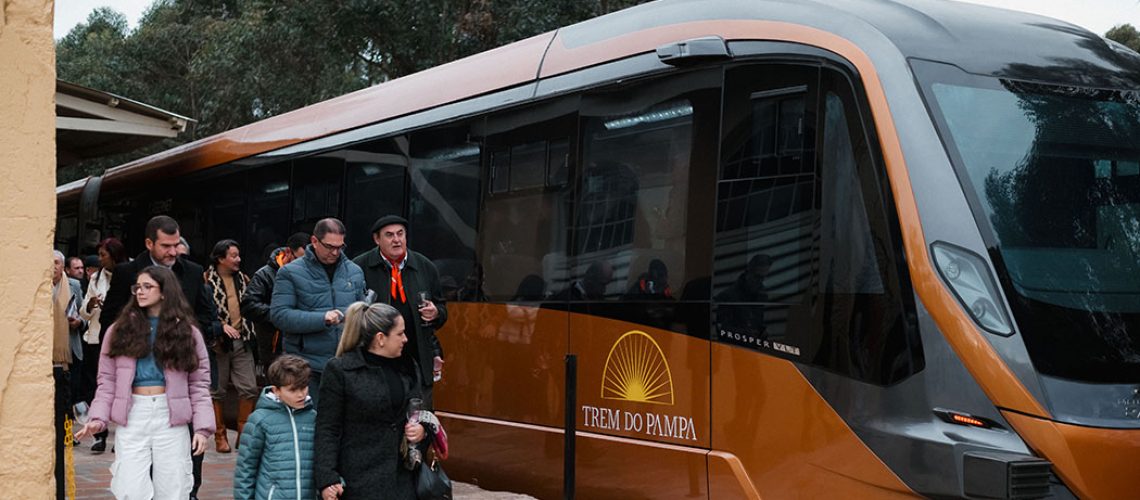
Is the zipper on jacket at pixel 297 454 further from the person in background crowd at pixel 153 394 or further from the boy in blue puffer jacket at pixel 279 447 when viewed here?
the person in background crowd at pixel 153 394

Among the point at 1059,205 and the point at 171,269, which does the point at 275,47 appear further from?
the point at 1059,205

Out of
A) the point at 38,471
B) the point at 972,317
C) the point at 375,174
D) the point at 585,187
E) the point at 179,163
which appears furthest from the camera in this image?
the point at 179,163

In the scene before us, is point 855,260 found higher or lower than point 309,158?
lower

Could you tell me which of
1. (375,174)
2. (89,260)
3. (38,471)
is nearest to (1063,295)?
(38,471)

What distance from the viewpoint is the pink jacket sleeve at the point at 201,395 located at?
670 centimetres

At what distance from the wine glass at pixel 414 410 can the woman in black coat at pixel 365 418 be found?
0.10ft

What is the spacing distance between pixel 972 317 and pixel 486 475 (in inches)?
156

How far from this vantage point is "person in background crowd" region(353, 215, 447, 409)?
808 centimetres

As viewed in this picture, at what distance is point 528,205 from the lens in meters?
8.62

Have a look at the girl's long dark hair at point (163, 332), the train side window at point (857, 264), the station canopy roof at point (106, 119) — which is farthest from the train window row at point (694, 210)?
the station canopy roof at point (106, 119)

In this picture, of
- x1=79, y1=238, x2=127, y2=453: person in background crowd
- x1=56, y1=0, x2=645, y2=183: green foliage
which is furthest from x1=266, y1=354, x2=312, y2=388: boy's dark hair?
x1=56, y1=0, x2=645, y2=183: green foliage

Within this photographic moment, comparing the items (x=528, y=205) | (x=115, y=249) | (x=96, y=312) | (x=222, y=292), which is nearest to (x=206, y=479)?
(x=222, y=292)

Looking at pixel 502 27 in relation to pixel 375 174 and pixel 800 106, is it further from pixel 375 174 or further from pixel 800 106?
pixel 800 106

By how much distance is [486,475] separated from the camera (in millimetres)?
8859
